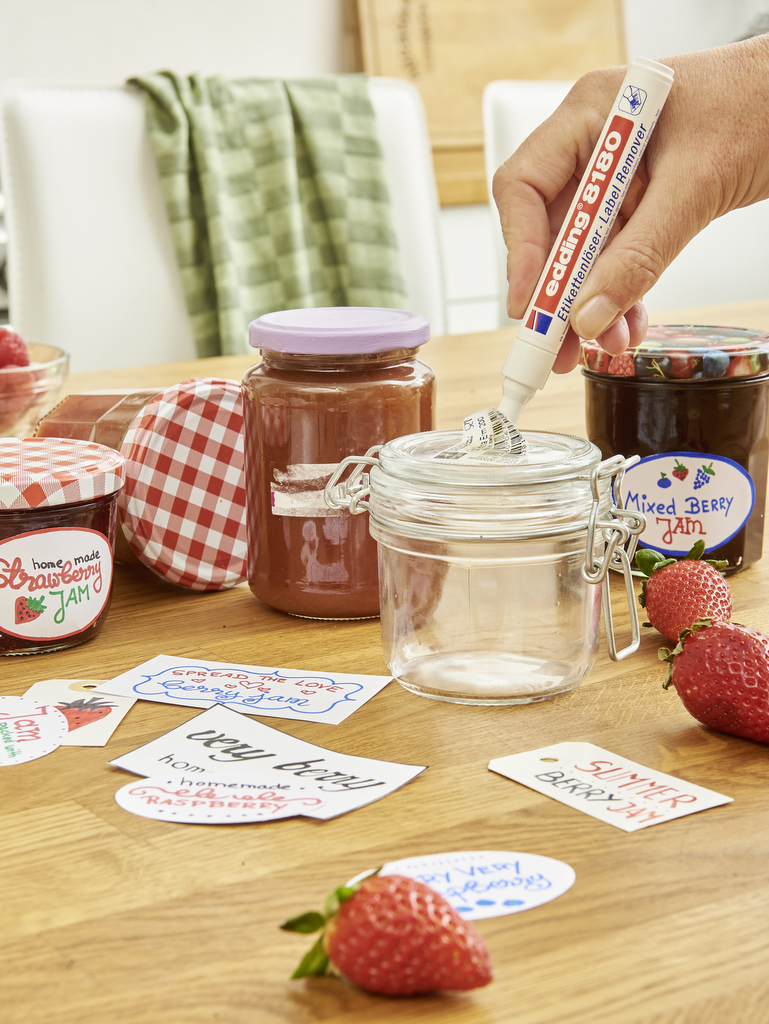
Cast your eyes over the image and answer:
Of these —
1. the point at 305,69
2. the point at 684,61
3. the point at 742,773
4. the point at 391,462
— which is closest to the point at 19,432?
the point at 391,462

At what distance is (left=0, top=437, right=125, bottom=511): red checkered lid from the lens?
752 millimetres

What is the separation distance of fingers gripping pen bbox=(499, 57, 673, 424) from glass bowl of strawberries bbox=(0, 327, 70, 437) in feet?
2.19

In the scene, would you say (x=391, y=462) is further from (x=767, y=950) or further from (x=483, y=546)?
(x=767, y=950)

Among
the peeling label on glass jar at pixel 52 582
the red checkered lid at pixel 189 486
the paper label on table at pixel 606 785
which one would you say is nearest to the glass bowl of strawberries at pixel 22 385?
the red checkered lid at pixel 189 486

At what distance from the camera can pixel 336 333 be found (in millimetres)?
792

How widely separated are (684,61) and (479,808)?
0.54 metres

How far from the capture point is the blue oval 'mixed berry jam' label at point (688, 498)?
0.88 metres

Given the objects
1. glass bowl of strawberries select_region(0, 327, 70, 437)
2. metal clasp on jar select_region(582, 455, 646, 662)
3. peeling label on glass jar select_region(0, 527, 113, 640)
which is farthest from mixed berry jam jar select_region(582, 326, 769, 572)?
glass bowl of strawberries select_region(0, 327, 70, 437)

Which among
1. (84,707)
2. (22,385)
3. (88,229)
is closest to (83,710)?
(84,707)

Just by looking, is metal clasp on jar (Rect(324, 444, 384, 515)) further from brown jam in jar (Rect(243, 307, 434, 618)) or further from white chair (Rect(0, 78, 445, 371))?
white chair (Rect(0, 78, 445, 371))

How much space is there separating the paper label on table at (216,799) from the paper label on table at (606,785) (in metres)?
0.11

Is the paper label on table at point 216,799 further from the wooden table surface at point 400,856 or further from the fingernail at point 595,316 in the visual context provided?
the fingernail at point 595,316

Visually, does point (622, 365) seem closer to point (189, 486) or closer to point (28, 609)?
point (189, 486)

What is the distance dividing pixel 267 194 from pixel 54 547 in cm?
197
